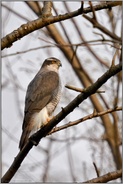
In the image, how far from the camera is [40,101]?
16.1 ft

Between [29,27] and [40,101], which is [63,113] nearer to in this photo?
[29,27]

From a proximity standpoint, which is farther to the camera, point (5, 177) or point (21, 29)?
point (21, 29)

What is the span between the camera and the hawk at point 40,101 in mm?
4645

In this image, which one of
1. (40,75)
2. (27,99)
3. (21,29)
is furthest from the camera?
(40,75)

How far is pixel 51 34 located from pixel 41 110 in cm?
267

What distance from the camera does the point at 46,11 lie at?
148 inches

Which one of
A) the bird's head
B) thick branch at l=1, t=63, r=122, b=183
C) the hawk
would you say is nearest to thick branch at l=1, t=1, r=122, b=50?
thick branch at l=1, t=63, r=122, b=183

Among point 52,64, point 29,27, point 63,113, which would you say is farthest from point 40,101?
point 63,113

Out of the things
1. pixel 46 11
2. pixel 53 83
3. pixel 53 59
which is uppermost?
pixel 53 59

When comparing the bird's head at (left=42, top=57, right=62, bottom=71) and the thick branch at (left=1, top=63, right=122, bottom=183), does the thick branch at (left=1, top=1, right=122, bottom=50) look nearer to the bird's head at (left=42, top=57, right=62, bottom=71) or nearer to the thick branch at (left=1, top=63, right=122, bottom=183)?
the thick branch at (left=1, top=63, right=122, bottom=183)

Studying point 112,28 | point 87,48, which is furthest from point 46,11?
point 87,48

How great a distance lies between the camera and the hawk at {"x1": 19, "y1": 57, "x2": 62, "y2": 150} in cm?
464

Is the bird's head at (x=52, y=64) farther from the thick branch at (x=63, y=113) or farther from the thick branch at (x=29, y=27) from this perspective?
the thick branch at (x=63, y=113)

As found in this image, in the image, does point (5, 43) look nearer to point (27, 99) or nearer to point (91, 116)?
point (91, 116)
